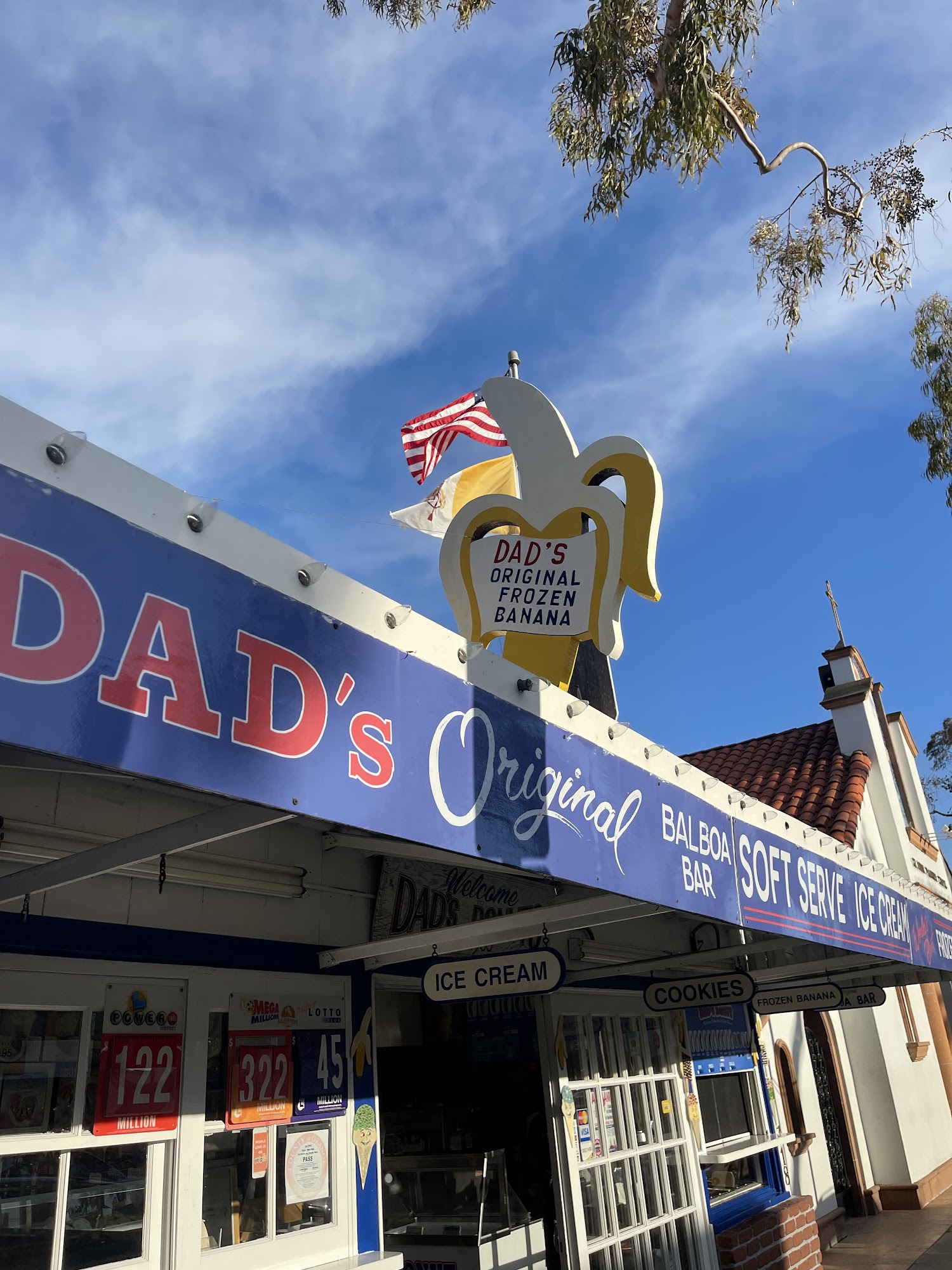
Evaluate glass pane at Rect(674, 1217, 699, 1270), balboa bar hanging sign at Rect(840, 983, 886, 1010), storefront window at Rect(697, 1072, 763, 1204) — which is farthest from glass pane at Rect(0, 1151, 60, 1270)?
storefront window at Rect(697, 1072, 763, 1204)

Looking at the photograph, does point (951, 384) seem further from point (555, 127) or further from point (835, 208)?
point (555, 127)

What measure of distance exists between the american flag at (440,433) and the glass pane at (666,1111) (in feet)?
19.7

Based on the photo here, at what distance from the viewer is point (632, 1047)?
869 cm

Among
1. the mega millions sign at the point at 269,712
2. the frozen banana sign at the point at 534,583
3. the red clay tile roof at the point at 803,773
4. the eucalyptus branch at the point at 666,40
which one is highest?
the eucalyptus branch at the point at 666,40

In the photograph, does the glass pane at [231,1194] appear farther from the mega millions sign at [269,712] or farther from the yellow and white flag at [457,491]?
the yellow and white flag at [457,491]

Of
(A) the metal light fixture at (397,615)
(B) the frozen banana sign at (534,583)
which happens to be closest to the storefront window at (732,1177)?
(B) the frozen banana sign at (534,583)

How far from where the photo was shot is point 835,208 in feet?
32.3

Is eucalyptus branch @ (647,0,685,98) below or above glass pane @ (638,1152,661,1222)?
above

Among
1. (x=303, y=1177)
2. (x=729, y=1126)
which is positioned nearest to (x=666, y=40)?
(x=303, y=1177)

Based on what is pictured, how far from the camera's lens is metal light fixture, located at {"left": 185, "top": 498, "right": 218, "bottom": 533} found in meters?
2.44

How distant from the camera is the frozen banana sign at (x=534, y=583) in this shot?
521 cm

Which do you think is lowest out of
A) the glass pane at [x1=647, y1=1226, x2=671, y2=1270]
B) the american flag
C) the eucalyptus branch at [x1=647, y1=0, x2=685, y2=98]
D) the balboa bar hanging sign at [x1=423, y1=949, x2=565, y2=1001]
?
the glass pane at [x1=647, y1=1226, x2=671, y2=1270]

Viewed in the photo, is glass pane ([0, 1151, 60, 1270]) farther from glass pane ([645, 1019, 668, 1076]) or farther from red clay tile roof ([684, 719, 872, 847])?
red clay tile roof ([684, 719, 872, 847])

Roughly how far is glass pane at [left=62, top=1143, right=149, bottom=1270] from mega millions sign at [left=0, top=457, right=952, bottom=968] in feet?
8.24
